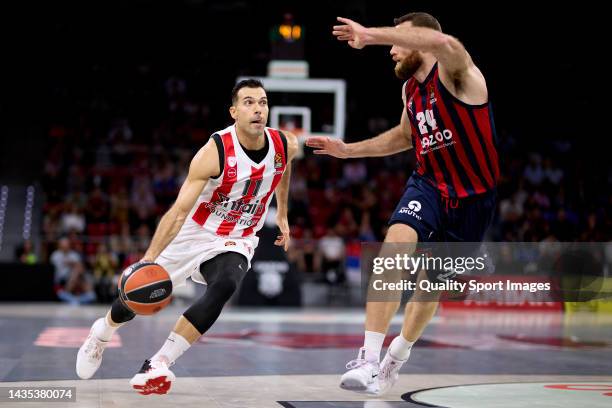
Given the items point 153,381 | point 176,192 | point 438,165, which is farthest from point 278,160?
point 176,192

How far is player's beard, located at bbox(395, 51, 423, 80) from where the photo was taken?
560 centimetres

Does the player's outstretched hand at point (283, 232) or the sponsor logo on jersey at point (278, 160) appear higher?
the sponsor logo on jersey at point (278, 160)

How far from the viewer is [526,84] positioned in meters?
20.1

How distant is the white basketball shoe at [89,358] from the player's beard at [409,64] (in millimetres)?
2657

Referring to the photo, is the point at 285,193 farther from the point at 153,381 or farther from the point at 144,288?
the point at 153,381

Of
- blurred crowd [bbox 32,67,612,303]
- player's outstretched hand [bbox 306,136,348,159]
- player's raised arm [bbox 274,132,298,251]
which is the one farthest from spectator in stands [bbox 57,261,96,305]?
player's outstretched hand [bbox 306,136,348,159]

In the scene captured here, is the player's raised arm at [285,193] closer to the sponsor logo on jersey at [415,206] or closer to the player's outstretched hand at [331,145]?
the player's outstretched hand at [331,145]

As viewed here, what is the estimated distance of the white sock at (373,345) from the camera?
543cm

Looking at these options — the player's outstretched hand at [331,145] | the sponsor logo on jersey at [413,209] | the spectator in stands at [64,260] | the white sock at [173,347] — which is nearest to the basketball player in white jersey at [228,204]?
Result: the player's outstretched hand at [331,145]

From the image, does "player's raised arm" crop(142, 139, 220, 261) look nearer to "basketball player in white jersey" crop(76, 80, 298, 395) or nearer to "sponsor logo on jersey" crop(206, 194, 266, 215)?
"basketball player in white jersey" crop(76, 80, 298, 395)

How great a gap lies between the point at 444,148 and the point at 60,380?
3.05 m

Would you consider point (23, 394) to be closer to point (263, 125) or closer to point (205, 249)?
point (205, 249)

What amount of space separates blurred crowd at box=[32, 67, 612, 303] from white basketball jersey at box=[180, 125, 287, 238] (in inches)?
407

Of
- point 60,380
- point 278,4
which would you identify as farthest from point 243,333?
point 278,4
